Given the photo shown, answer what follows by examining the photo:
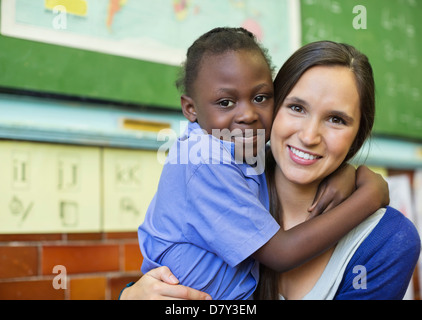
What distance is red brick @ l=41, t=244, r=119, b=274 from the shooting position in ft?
6.29

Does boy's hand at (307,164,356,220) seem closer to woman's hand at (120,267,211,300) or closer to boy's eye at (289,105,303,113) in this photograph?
boy's eye at (289,105,303,113)

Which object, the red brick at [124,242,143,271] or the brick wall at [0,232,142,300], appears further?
the red brick at [124,242,143,271]

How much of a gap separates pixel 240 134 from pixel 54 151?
3.62 feet

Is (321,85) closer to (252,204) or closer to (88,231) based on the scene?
(252,204)

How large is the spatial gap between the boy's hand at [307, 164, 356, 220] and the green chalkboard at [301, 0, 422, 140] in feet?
5.87

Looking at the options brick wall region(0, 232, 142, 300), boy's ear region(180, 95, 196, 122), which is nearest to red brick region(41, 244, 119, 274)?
brick wall region(0, 232, 142, 300)

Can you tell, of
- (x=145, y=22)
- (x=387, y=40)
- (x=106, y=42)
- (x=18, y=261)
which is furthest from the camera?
(x=387, y=40)

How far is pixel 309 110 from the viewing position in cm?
116

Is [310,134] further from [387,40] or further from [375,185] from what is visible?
[387,40]

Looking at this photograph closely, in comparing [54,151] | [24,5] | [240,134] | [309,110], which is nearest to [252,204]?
[240,134]

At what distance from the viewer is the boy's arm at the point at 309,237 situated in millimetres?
988

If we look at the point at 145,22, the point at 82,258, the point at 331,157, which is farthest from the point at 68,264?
the point at 331,157

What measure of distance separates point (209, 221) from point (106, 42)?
135 cm

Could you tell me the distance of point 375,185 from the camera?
1152 mm
